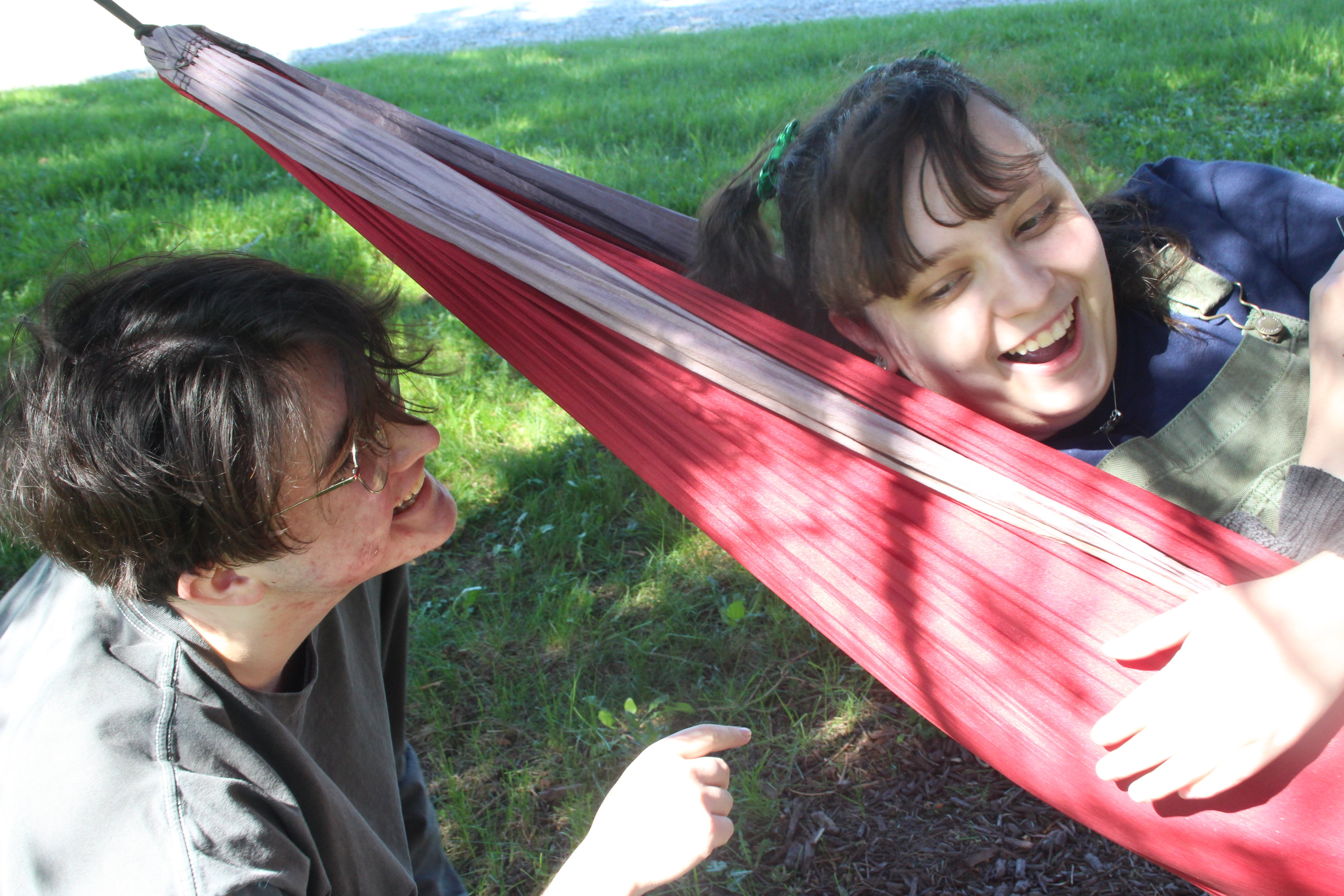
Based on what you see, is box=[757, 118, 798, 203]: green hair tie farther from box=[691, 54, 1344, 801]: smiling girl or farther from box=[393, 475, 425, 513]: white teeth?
box=[393, 475, 425, 513]: white teeth

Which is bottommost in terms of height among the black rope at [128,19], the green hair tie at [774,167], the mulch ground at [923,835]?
the mulch ground at [923,835]

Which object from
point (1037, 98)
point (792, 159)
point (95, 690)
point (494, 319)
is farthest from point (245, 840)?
point (1037, 98)

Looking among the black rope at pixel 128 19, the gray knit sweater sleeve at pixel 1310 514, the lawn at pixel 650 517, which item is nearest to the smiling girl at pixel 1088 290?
the gray knit sweater sleeve at pixel 1310 514

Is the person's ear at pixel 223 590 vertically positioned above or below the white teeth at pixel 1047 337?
below

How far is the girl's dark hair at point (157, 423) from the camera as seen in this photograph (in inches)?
43.4

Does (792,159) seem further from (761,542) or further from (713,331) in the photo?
(761,542)

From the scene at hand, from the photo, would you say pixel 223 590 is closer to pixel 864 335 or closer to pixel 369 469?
pixel 369 469

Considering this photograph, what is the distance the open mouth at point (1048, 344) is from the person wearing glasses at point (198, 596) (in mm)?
688

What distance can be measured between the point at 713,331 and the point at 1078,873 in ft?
3.78

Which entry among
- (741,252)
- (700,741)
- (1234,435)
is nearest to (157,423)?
(700,741)

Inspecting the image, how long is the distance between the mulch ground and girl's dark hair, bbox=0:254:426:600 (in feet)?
3.64

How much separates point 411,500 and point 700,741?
574mm

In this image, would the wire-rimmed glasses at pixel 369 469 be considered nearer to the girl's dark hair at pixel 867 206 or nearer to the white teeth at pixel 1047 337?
the girl's dark hair at pixel 867 206

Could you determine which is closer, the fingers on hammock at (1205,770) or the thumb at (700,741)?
the fingers on hammock at (1205,770)
